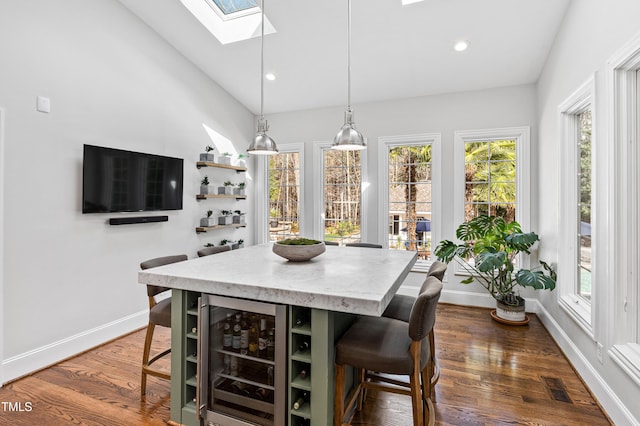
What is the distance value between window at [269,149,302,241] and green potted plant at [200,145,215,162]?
1126 mm

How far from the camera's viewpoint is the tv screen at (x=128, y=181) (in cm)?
297

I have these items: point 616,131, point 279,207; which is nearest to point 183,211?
point 279,207

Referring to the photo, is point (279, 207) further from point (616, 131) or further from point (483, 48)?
point (616, 131)

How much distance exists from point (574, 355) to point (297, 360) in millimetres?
2402

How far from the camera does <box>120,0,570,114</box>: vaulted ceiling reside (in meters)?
3.06

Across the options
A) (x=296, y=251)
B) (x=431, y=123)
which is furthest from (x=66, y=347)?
(x=431, y=123)

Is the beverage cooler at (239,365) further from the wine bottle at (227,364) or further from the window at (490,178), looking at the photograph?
the window at (490,178)

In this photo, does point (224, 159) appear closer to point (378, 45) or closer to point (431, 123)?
point (378, 45)

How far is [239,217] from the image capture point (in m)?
4.86

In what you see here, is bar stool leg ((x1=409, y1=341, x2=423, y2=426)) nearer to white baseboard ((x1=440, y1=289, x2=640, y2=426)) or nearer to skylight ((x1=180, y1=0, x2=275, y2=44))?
white baseboard ((x1=440, y1=289, x2=640, y2=426))

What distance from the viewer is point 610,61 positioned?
206 cm

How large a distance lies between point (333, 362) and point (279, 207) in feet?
12.3

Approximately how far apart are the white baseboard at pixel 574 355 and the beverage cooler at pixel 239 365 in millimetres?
1962

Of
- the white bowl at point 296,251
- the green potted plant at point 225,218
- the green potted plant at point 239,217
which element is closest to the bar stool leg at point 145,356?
the white bowl at point 296,251
